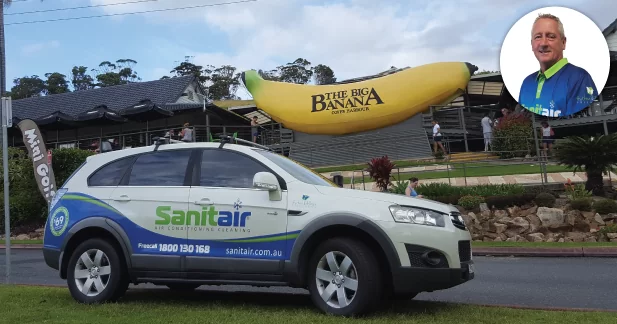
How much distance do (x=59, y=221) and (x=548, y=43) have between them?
27200 mm

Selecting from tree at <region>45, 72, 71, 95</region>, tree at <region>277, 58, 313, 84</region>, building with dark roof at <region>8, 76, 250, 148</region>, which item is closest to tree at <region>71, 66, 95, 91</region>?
tree at <region>45, 72, 71, 95</region>

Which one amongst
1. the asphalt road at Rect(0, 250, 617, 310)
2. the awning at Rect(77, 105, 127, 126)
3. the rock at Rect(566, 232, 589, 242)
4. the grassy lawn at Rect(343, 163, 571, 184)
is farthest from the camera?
the awning at Rect(77, 105, 127, 126)

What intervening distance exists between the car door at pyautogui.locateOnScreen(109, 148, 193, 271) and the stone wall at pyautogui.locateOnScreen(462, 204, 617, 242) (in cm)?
1063

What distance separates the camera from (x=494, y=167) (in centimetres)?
2042

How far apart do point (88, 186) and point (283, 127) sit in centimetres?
2246

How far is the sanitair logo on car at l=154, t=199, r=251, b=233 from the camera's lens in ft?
19.2

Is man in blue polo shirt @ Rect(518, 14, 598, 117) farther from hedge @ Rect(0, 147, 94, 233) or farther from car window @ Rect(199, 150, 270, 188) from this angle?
car window @ Rect(199, 150, 270, 188)

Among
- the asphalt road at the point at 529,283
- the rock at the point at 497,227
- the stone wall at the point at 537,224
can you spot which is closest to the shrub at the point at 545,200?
the stone wall at the point at 537,224

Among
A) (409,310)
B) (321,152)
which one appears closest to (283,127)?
(321,152)

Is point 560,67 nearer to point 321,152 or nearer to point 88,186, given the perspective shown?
point 321,152

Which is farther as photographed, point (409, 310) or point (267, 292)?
point (267, 292)

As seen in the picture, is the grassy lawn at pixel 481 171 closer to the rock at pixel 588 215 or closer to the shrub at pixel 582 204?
the shrub at pixel 582 204

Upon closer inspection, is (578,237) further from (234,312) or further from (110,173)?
(110,173)

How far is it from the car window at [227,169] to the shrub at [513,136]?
17.9 meters
